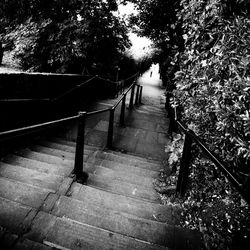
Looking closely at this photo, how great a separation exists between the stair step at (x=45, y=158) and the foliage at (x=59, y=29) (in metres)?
4.42

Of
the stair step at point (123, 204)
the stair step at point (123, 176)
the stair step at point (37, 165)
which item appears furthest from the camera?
the stair step at point (123, 176)

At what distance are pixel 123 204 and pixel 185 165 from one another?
838 millimetres

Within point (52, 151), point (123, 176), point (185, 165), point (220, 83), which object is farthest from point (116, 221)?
point (52, 151)

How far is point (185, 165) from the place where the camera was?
257 centimetres

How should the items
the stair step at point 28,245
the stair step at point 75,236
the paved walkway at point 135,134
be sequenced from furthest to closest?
the paved walkway at point 135,134 < the stair step at point 75,236 < the stair step at point 28,245

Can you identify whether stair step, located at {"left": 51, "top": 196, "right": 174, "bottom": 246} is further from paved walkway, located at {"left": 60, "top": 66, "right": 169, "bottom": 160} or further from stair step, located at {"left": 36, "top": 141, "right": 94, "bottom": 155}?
paved walkway, located at {"left": 60, "top": 66, "right": 169, "bottom": 160}

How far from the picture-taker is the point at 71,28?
7.26m

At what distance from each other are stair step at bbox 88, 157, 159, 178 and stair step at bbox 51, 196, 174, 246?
1.19 meters

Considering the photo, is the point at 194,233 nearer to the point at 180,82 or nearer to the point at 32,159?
the point at 180,82

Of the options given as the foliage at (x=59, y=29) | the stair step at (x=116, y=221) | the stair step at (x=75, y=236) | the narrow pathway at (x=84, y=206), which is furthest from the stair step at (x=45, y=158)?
the foliage at (x=59, y=29)

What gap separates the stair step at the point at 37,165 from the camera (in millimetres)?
2939

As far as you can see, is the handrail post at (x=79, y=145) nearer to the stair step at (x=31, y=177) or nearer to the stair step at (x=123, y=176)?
the stair step at (x=31, y=177)

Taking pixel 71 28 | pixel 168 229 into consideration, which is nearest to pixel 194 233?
pixel 168 229

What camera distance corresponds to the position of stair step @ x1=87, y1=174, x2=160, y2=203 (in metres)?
2.79
